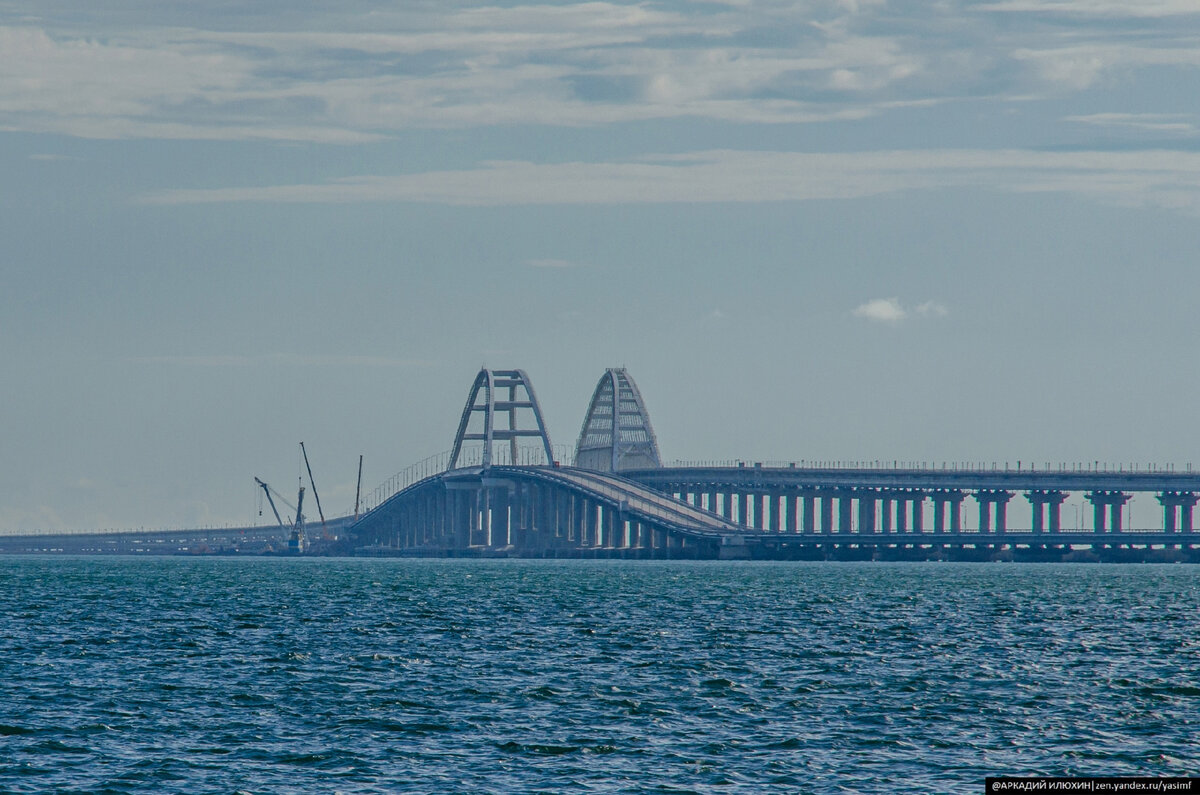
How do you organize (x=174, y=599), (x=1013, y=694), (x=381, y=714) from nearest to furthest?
(x=381, y=714) → (x=1013, y=694) → (x=174, y=599)

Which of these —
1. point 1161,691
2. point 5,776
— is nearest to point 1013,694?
point 1161,691

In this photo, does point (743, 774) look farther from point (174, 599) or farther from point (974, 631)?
point (174, 599)

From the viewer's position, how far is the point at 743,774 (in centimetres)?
3975

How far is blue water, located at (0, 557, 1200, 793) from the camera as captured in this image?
4016 cm

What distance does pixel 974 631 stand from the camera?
273 ft

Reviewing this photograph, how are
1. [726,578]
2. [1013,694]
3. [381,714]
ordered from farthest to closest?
1. [726,578]
2. [1013,694]
3. [381,714]

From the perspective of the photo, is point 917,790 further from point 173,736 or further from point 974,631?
point 974,631

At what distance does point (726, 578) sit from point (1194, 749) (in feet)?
413

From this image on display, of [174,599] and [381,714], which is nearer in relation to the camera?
[381,714]

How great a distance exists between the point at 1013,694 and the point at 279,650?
28.0m

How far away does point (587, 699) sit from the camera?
173 ft

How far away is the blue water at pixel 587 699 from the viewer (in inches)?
1581

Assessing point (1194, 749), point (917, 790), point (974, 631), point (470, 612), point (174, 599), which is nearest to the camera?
point (917, 790)

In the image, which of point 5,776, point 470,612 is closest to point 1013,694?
point 5,776
